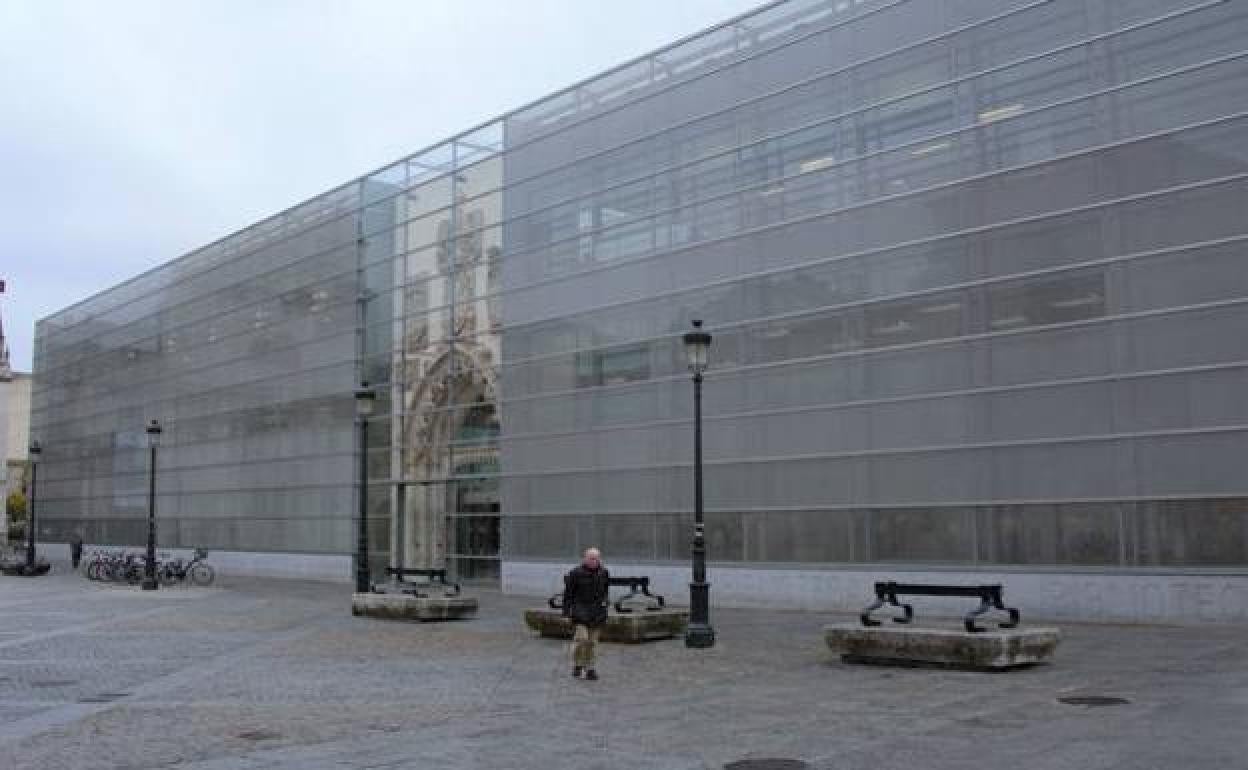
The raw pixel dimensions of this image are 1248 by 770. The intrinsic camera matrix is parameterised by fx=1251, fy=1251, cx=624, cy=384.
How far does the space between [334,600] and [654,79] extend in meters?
15.8

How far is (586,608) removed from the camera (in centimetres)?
1538

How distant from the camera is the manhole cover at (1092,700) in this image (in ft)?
39.5

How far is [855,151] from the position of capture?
1070 inches

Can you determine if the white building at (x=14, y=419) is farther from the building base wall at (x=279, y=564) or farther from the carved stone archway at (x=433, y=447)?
the carved stone archway at (x=433, y=447)

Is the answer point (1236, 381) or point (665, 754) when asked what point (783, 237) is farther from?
point (665, 754)

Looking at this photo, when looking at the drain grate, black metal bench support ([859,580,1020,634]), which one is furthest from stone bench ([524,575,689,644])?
the drain grate

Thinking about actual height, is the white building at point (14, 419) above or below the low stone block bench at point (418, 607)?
above

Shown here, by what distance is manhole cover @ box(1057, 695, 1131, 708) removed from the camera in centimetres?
1205

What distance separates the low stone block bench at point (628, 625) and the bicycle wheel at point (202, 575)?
23712mm

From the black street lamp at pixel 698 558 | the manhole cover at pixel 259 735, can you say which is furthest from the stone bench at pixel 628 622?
the manhole cover at pixel 259 735

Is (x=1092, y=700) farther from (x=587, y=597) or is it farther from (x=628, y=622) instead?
(x=628, y=622)

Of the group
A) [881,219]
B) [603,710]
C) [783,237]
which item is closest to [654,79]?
[783,237]

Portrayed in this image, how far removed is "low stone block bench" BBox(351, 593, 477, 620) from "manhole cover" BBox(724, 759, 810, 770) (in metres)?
15.6

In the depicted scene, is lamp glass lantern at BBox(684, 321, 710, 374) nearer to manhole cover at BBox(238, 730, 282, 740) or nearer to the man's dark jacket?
the man's dark jacket
